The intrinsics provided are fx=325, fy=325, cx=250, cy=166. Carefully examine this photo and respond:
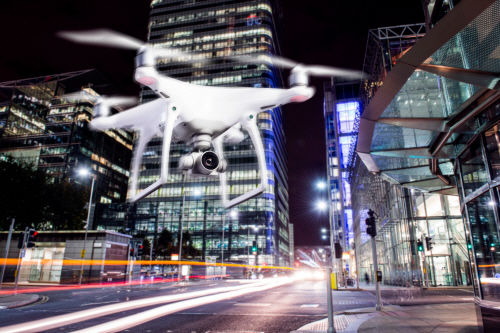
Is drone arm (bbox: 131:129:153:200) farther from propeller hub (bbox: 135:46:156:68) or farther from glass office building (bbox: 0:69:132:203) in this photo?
glass office building (bbox: 0:69:132:203)

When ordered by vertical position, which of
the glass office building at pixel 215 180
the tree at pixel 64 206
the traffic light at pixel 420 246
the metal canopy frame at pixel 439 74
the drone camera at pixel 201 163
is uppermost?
the glass office building at pixel 215 180

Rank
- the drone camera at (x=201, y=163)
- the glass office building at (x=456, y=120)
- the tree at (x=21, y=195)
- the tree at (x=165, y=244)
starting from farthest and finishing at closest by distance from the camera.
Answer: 1. the tree at (x=165, y=244)
2. the tree at (x=21, y=195)
3. the drone camera at (x=201, y=163)
4. the glass office building at (x=456, y=120)

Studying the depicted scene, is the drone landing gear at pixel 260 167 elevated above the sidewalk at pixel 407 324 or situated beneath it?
elevated above

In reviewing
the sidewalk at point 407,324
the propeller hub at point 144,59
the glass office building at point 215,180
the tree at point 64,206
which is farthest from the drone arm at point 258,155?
the glass office building at point 215,180

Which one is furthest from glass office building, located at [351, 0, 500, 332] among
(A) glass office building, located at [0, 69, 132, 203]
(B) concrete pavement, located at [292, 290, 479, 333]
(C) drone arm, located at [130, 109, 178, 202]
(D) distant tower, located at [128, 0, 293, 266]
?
(A) glass office building, located at [0, 69, 132, 203]

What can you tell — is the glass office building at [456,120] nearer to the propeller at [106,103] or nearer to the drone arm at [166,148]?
the drone arm at [166,148]

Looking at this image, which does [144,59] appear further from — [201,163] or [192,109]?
[201,163]

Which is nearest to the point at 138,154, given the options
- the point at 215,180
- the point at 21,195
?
the point at 21,195

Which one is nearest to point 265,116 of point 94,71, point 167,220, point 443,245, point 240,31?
point 240,31
